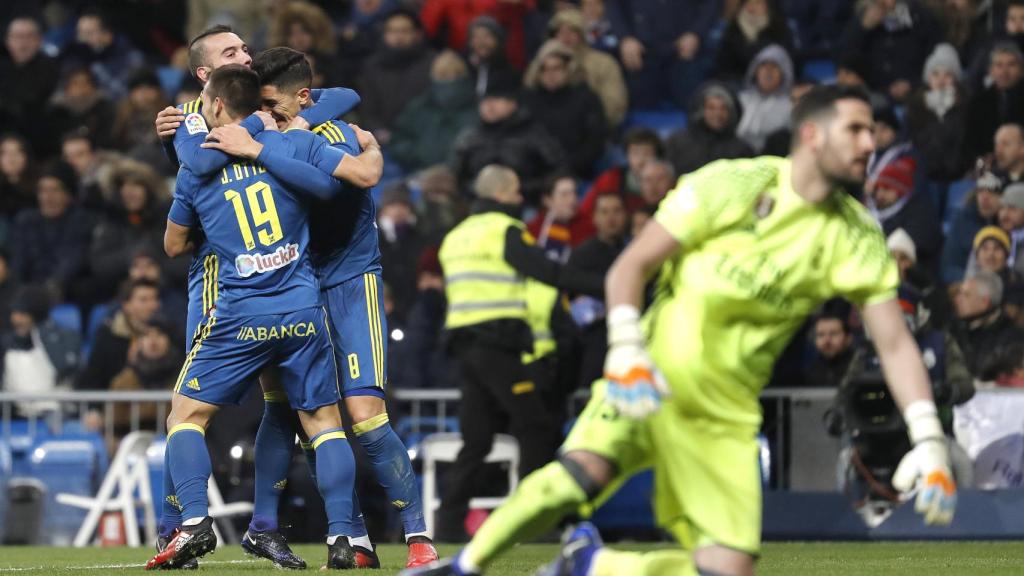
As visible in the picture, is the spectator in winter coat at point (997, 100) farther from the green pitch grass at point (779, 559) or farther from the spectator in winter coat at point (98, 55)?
the spectator in winter coat at point (98, 55)

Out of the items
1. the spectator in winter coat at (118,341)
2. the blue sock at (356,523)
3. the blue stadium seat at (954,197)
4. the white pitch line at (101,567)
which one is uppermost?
the blue stadium seat at (954,197)

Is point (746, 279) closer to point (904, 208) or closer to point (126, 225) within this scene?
point (904, 208)

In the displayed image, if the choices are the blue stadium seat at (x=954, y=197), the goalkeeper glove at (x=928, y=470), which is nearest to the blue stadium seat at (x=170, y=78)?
the blue stadium seat at (x=954, y=197)

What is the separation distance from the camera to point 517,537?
5535 mm

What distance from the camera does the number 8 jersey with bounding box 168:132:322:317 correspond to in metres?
7.72

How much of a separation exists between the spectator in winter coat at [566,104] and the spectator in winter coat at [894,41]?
228 centimetres

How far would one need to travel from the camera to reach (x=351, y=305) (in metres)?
8.23

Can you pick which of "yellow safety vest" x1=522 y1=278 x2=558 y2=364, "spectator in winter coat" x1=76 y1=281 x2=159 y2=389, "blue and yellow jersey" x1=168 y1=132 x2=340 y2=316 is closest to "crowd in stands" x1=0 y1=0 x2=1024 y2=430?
"spectator in winter coat" x1=76 y1=281 x2=159 y2=389

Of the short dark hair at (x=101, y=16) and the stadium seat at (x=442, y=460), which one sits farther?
the short dark hair at (x=101, y=16)

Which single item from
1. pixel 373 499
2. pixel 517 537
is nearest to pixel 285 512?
pixel 373 499

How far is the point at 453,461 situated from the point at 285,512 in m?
1.16

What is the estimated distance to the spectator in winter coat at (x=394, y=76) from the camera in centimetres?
1712

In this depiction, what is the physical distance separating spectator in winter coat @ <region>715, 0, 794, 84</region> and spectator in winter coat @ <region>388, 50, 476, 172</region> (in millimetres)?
2229

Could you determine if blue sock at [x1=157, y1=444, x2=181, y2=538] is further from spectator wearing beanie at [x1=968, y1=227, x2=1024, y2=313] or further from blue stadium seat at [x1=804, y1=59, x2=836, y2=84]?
blue stadium seat at [x1=804, y1=59, x2=836, y2=84]
